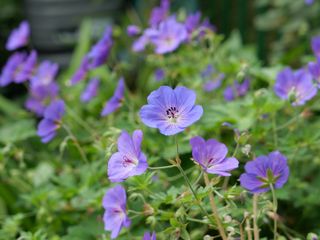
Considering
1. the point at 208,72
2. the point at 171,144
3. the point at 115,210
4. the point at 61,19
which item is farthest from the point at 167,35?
the point at 61,19

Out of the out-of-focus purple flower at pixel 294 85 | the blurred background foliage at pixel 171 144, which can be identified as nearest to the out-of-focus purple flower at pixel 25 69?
the blurred background foliage at pixel 171 144

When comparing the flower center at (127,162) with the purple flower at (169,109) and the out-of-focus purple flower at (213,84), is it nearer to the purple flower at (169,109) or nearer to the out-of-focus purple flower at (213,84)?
the purple flower at (169,109)

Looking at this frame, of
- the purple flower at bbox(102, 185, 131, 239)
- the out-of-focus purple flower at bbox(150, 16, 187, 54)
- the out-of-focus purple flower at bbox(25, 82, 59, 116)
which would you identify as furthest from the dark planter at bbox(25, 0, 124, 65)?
the purple flower at bbox(102, 185, 131, 239)

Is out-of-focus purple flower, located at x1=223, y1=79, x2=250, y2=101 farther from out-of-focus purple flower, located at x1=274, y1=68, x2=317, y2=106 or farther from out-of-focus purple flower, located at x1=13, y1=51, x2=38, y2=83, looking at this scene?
out-of-focus purple flower, located at x1=13, y1=51, x2=38, y2=83

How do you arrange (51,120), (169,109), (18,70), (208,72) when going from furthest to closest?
(18,70) → (208,72) → (51,120) → (169,109)

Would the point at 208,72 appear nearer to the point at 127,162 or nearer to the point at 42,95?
the point at 42,95
